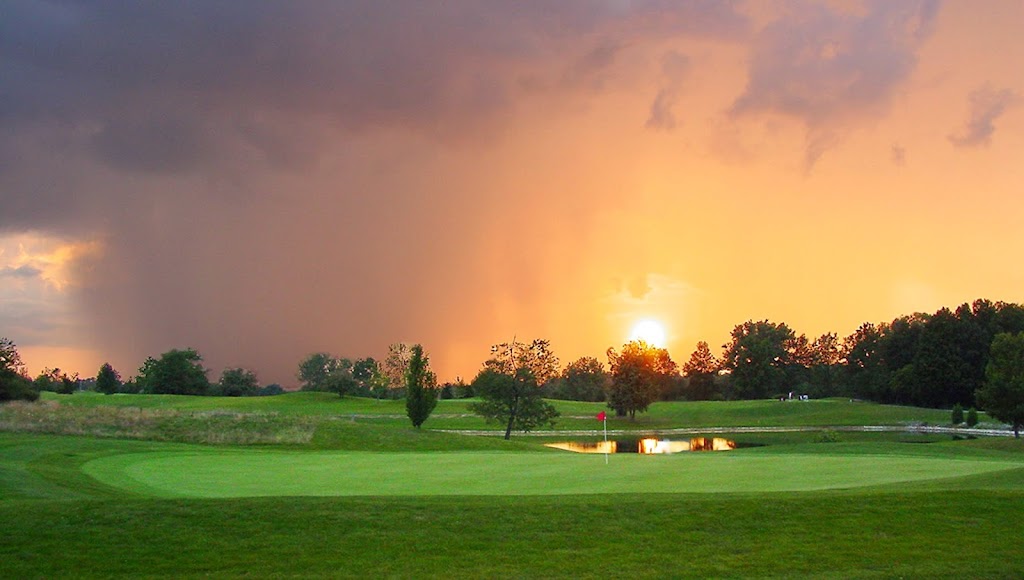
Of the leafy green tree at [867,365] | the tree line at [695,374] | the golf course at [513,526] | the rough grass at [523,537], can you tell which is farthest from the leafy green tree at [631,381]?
the rough grass at [523,537]

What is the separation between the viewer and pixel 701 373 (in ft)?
472

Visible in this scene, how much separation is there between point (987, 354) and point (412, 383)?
73.2 m

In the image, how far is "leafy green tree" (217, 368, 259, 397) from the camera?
130m

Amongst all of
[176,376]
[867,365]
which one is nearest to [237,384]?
[176,376]

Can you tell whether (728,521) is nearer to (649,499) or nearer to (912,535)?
(649,499)

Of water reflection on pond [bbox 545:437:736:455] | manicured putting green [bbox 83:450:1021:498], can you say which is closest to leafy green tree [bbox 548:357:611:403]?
water reflection on pond [bbox 545:437:736:455]

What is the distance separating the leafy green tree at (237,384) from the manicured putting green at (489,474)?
104m

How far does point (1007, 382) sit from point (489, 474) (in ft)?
146

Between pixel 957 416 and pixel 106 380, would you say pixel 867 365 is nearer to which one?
pixel 957 416

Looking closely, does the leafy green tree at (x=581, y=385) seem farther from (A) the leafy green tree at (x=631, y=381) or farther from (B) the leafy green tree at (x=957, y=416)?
(B) the leafy green tree at (x=957, y=416)

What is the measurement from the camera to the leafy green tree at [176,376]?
124438 mm

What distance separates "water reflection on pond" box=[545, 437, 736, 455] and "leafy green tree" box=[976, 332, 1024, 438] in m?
17.6

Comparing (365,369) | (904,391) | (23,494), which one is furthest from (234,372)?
(23,494)

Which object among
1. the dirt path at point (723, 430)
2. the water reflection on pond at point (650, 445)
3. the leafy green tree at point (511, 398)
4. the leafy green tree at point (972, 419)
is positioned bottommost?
the water reflection on pond at point (650, 445)
